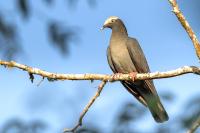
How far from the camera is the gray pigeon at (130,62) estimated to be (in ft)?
19.9

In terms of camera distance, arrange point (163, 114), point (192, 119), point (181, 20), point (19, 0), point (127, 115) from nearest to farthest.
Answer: point (192, 119)
point (127, 115)
point (181, 20)
point (163, 114)
point (19, 0)

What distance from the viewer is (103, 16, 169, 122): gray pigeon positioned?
6.06 meters

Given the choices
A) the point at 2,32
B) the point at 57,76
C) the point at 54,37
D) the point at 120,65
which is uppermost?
the point at 2,32

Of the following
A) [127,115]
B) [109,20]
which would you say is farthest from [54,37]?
[127,115]

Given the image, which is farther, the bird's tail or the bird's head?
the bird's head

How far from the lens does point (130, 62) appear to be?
21.6 ft

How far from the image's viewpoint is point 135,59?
21.5 ft

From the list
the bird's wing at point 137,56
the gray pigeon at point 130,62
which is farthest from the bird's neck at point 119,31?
the bird's wing at point 137,56

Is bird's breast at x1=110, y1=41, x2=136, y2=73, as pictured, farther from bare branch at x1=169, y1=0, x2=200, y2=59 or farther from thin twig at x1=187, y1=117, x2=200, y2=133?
thin twig at x1=187, y1=117, x2=200, y2=133

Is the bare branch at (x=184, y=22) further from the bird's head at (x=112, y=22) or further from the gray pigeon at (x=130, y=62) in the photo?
the bird's head at (x=112, y=22)

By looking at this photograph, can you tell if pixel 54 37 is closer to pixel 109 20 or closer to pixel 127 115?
pixel 109 20

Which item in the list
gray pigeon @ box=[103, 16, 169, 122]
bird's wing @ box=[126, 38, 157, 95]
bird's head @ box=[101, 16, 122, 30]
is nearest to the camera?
gray pigeon @ box=[103, 16, 169, 122]

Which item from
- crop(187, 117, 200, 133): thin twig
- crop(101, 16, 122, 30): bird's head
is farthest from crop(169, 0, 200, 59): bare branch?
crop(101, 16, 122, 30): bird's head

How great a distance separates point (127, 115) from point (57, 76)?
1.76m
